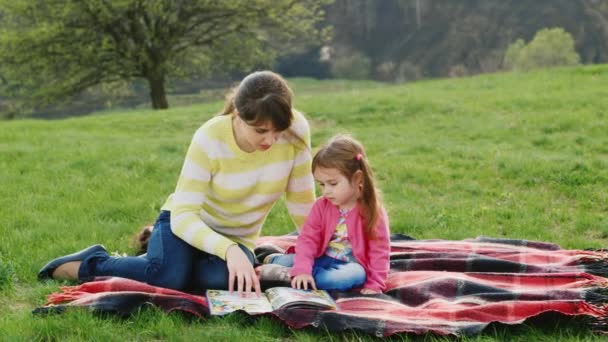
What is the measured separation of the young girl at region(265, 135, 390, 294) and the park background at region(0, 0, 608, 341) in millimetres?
672

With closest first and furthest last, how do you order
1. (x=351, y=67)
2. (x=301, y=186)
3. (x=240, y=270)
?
1. (x=240, y=270)
2. (x=301, y=186)
3. (x=351, y=67)

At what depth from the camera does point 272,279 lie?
4.77m

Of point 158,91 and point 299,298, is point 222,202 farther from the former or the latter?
point 158,91

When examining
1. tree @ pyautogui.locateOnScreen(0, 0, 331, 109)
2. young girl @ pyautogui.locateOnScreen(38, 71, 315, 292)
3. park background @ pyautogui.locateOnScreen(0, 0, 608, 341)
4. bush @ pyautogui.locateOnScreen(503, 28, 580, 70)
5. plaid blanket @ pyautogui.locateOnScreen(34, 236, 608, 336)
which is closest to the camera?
plaid blanket @ pyautogui.locateOnScreen(34, 236, 608, 336)

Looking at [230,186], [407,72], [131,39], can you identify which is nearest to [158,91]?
[131,39]

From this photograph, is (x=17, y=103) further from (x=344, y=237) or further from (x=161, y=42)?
(x=344, y=237)

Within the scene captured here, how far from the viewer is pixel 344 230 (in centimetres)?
477

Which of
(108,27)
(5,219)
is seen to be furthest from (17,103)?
(5,219)

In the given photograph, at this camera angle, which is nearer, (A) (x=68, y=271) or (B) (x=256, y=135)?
(B) (x=256, y=135)

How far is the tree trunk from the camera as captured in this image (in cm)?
2658

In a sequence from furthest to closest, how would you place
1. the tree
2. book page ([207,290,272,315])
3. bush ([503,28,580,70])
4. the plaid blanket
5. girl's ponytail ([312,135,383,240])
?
bush ([503,28,580,70]) < the tree < girl's ponytail ([312,135,383,240]) < book page ([207,290,272,315]) < the plaid blanket

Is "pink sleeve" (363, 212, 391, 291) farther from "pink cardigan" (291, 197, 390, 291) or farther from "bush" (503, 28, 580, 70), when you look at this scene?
"bush" (503, 28, 580, 70)

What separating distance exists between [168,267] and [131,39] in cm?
2292

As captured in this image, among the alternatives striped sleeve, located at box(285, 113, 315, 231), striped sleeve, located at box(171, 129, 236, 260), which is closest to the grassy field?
striped sleeve, located at box(171, 129, 236, 260)
